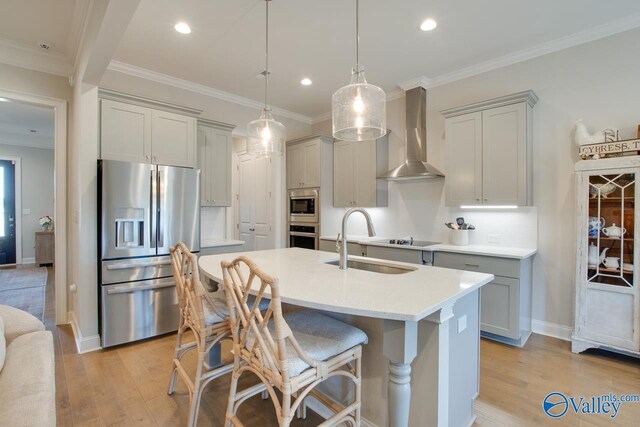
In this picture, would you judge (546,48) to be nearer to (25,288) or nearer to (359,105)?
(359,105)

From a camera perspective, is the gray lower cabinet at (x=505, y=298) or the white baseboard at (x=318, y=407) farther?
the gray lower cabinet at (x=505, y=298)

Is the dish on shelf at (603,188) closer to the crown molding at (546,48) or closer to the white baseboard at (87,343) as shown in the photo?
the crown molding at (546,48)

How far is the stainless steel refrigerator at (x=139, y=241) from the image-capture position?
2799mm

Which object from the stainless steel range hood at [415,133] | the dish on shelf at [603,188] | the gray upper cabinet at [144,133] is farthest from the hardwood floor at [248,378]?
the stainless steel range hood at [415,133]

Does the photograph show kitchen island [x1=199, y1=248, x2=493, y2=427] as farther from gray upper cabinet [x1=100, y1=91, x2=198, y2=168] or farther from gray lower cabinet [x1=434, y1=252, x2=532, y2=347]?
gray upper cabinet [x1=100, y1=91, x2=198, y2=168]

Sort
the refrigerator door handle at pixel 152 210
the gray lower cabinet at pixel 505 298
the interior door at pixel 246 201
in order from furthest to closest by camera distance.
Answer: the interior door at pixel 246 201 < the refrigerator door handle at pixel 152 210 < the gray lower cabinet at pixel 505 298

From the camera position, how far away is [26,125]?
18.6 feet

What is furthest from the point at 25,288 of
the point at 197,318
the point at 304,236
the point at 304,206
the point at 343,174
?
the point at 343,174

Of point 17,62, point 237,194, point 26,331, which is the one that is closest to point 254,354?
point 26,331

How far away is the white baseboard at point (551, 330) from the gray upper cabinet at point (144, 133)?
4.02 meters

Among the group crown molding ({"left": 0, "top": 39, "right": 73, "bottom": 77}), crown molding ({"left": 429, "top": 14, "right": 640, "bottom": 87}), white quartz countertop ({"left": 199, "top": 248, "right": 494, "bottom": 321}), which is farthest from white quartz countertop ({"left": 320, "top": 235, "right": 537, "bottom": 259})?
crown molding ({"left": 0, "top": 39, "right": 73, "bottom": 77})

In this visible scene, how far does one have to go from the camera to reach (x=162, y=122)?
323cm

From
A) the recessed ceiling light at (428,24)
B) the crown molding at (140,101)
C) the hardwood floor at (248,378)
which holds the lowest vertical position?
the hardwood floor at (248,378)

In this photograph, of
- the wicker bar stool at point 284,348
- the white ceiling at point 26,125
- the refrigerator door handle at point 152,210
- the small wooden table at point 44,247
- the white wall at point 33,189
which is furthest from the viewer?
the white wall at point 33,189
